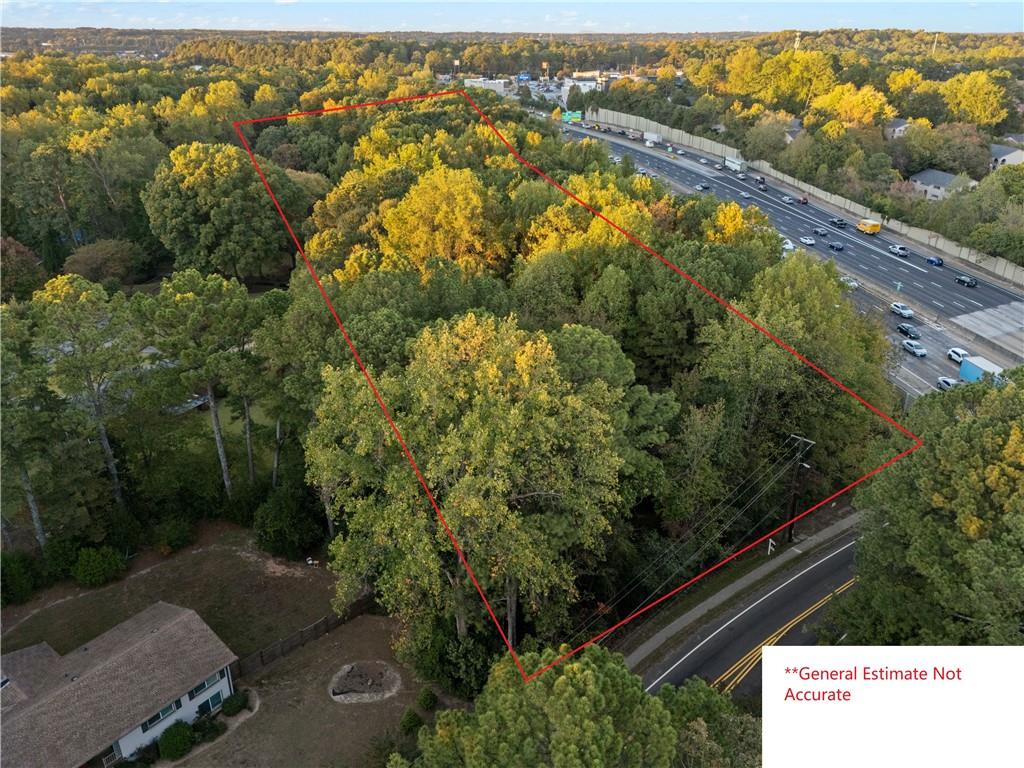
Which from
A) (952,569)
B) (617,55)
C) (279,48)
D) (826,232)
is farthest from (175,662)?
(617,55)

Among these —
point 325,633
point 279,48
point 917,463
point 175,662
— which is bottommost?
point 325,633

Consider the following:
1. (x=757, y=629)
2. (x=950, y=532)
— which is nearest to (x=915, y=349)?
(x=757, y=629)

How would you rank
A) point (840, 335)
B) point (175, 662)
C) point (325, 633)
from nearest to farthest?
point (175, 662), point (325, 633), point (840, 335)

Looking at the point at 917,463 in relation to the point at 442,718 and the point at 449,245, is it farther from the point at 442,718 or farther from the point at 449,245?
the point at 449,245

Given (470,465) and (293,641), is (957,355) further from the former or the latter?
(293,641)

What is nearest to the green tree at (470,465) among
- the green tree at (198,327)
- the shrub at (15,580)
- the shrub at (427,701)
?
the shrub at (427,701)

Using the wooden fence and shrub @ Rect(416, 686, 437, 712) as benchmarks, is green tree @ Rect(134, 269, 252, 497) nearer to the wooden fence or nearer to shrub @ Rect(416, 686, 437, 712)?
the wooden fence
